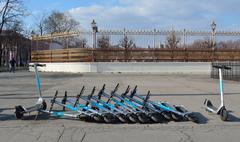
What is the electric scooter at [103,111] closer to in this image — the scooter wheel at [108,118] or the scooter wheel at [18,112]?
the scooter wheel at [108,118]

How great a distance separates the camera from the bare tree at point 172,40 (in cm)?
3092

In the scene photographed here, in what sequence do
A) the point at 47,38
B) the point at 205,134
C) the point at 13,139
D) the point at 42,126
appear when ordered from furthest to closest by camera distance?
the point at 47,38 < the point at 42,126 < the point at 205,134 < the point at 13,139

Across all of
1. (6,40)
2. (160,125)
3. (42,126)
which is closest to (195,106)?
(160,125)

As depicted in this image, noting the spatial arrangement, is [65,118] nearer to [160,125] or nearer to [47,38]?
[160,125]

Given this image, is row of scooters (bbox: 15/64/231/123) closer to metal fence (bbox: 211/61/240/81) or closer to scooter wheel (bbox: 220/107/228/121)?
scooter wheel (bbox: 220/107/228/121)

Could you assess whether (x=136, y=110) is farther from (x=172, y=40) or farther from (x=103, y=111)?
(x=172, y=40)

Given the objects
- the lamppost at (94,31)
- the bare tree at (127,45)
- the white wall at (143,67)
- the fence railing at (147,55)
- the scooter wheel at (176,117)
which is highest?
the lamppost at (94,31)

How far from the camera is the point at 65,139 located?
7398mm

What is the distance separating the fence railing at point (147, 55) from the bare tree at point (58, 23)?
58.6 m

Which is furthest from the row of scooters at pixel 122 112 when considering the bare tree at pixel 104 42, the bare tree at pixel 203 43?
the bare tree at pixel 203 43

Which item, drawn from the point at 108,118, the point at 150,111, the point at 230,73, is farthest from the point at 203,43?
the point at 108,118

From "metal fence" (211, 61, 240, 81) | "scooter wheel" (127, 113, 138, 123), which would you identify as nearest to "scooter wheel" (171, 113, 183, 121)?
"scooter wheel" (127, 113, 138, 123)

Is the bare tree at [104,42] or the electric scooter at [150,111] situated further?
the bare tree at [104,42]

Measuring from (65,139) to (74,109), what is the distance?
2.10 meters
